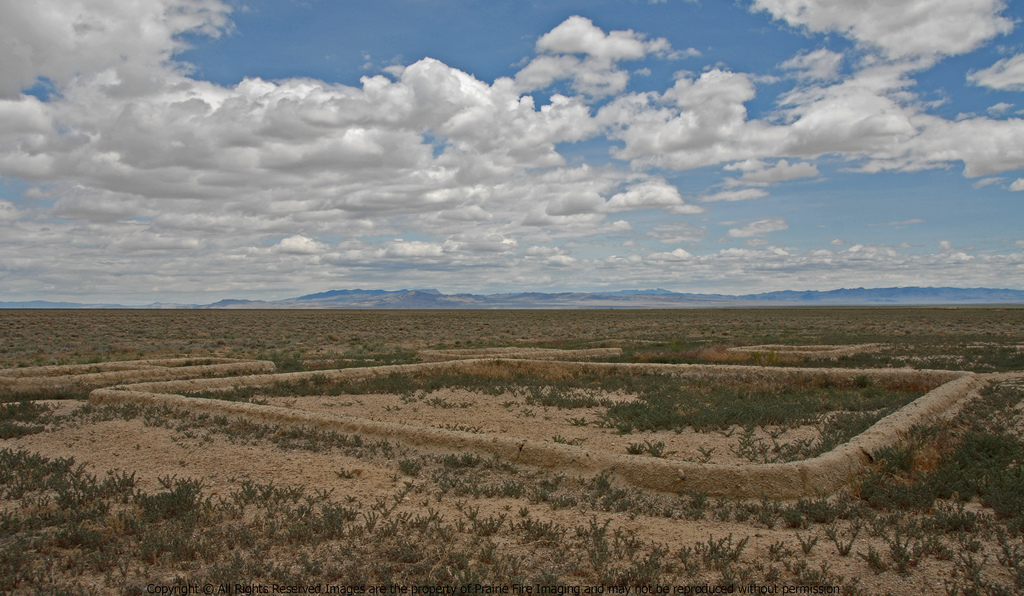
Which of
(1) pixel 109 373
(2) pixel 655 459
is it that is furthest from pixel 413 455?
(1) pixel 109 373

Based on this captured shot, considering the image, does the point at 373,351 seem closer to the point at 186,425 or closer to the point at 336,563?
the point at 186,425

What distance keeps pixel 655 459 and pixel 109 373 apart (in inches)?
582

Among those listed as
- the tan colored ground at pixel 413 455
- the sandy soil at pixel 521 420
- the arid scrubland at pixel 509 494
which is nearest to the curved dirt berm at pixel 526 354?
the sandy soil at pixel 521 420

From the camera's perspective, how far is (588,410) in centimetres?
1147

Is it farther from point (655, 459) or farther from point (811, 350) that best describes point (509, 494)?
point (811, 350)

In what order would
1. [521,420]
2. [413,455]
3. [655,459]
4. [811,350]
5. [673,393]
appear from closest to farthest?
[655,459]
[413,455]
[521,420]
[673,393]
[811,350]

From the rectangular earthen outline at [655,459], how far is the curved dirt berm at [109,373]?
249cm

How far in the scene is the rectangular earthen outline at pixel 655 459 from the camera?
630 centimetres

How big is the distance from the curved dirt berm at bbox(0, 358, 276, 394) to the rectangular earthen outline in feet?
8.16

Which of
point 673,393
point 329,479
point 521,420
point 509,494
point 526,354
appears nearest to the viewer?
point 509,494

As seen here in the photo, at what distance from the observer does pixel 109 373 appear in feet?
52.0

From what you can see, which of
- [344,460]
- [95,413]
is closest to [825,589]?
[344,460]

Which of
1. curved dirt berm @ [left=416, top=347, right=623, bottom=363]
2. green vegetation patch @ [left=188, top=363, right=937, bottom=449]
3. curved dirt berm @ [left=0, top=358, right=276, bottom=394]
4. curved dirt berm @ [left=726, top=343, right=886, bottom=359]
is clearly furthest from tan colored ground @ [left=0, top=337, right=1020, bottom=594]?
curved dirt berm @ [left=726, top=343, right=886, bottom=359]

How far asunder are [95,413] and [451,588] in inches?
377
